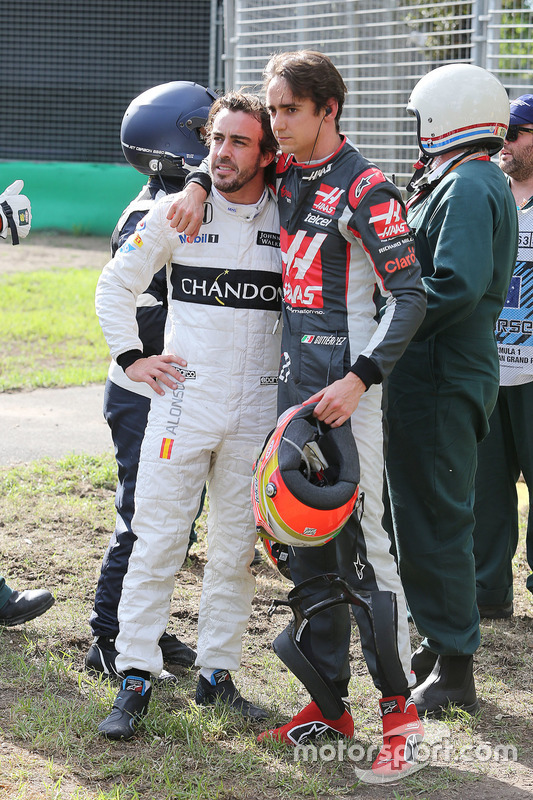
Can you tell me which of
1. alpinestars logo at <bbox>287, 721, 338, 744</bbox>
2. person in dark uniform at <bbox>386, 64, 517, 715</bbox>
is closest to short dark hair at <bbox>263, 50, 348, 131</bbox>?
person in dark uniform at <bbox>386, 64, 517, 715</bbox>

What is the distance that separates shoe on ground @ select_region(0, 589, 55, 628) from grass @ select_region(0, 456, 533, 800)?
0.25ft

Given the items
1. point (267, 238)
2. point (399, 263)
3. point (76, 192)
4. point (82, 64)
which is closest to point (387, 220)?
point (399, 263)

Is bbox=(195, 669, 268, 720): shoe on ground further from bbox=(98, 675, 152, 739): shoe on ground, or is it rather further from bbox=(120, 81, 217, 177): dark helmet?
Result: bbox=(120, 81, 217, 177): dark helmet

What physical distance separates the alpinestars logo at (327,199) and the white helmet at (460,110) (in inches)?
24.7

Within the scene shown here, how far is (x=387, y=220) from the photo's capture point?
3057 mm

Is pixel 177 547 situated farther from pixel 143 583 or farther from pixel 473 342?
pixel 473 342

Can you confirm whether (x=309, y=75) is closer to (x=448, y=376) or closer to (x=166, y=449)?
(x=448, y=376)

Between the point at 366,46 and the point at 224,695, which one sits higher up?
the point at 366,46

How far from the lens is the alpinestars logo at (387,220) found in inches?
120

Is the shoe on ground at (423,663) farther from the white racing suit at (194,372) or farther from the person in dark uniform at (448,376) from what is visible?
the white racing suit at (194,372)

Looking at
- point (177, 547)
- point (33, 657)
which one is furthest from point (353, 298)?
point (33, 657)

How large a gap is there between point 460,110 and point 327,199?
720 millimetres

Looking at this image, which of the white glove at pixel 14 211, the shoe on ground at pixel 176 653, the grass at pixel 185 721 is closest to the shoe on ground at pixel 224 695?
the grass at pixel 185 721

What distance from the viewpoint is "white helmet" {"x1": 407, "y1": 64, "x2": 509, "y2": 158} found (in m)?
3.47
